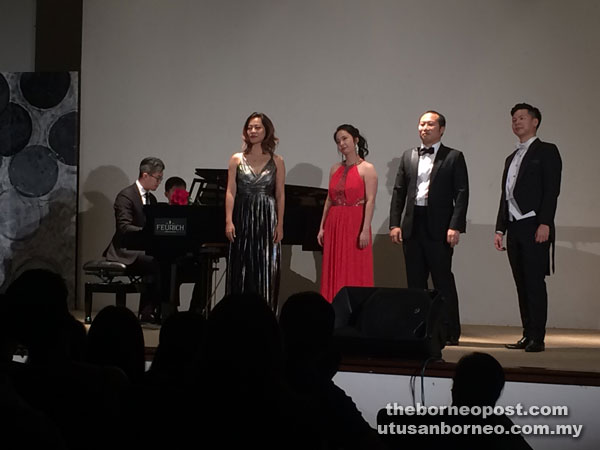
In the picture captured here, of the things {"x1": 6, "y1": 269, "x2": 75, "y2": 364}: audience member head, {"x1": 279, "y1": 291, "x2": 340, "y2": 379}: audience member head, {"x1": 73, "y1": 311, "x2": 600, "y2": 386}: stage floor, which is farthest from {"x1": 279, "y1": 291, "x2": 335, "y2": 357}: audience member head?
{"x1": 73, "y1": 311, "x2": 600, "y2": 386}: stage floor

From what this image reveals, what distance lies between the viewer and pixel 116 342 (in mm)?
2301

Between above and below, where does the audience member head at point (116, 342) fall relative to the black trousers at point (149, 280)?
above

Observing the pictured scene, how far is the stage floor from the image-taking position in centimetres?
343

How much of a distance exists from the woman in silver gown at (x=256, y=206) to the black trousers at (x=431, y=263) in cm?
92

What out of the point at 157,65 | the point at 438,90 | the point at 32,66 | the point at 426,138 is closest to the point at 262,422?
the point at 426,138

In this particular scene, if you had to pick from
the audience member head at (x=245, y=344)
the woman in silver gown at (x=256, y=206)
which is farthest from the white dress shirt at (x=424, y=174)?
the audience member head at (x=245, y=344)

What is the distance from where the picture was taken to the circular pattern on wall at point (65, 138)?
316 inches

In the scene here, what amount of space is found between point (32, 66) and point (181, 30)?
5.97 ft

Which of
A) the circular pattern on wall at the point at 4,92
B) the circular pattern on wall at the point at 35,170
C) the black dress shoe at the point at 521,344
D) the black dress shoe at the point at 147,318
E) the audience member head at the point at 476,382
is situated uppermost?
the circular pattern on wall at the point at 4,92

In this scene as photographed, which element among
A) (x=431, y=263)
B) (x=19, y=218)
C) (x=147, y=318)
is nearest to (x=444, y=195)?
(x=431, y=263)

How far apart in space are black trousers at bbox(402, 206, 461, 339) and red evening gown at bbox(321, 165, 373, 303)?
15.7 inches

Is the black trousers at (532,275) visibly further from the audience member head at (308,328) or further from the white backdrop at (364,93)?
the audience member head at (308,328)

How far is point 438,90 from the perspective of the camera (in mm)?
7754

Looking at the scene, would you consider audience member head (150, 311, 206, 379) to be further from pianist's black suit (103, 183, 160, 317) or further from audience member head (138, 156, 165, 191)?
audience member head (138, 156, 165, 191)
